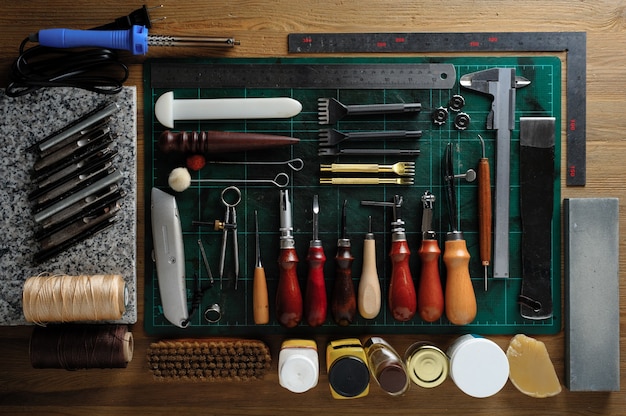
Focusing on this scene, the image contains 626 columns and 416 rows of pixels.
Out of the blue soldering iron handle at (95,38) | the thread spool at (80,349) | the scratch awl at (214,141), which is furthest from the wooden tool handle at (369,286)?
the blue soldering iron handle at (95,38)

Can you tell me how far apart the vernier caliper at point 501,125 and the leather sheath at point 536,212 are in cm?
Result: 4

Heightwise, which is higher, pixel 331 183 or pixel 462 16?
pixel 462 16

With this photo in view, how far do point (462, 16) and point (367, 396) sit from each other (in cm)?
101

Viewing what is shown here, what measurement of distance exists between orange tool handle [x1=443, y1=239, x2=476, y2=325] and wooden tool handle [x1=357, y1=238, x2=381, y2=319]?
175mm

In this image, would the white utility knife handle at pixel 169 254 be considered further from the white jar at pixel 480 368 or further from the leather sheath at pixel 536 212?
the leather sheath at pixel 536 212

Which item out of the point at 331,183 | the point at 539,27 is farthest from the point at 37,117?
the point at 539,27

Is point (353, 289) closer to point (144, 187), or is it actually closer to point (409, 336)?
point (409, 336)

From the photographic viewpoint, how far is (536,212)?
4.36 ft

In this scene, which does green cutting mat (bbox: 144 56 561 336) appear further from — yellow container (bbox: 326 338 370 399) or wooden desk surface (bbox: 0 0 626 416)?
yellow container (bbox: 326 338 370 399)

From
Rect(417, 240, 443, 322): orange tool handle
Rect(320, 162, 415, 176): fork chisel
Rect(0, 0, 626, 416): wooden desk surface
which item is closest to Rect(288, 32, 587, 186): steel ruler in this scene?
Rect(0, 0, 626, 416): wooden desk surface

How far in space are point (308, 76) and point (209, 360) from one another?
29.3 inches

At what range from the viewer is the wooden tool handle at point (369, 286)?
1275mm

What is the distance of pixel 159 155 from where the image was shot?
4.39 feet

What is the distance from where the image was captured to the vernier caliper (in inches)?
52.0
